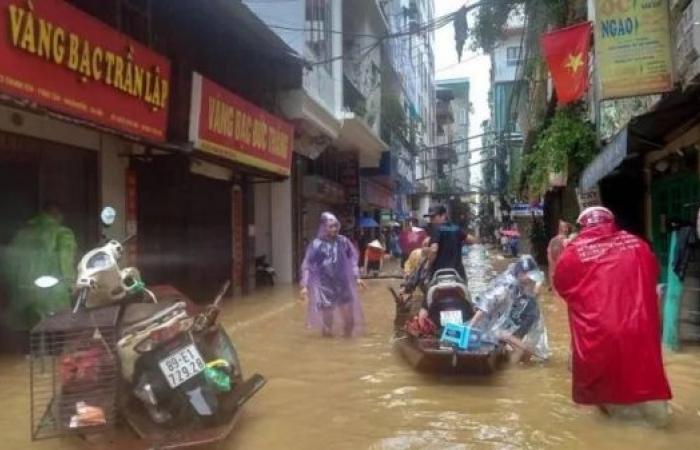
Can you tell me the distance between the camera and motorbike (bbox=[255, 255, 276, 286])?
59.6ft

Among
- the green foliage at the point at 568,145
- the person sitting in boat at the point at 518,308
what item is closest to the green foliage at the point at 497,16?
the green foliage at the point at 568,145

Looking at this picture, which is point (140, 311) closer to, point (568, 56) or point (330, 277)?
point (330, 277)

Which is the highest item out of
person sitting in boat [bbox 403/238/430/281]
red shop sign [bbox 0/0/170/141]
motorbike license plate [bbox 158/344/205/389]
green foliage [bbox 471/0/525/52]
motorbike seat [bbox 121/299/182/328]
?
green foliage [bbox 471/0/525/52]

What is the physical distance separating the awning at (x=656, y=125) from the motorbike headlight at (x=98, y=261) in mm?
6111

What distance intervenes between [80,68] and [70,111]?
513 mm

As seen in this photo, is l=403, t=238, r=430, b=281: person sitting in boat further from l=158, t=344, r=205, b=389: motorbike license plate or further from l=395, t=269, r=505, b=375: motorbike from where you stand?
l=158, t=344, r=205, b=389: motorbike license plate

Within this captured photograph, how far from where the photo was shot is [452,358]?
6566 millimetres

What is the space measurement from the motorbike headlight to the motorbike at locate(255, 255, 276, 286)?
13.2 metres

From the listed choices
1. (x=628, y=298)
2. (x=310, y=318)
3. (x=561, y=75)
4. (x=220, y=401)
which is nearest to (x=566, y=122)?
(x=561, y=75)

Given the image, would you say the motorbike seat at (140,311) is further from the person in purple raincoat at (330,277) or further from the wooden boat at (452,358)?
the person in purple raincoat at (330,277)

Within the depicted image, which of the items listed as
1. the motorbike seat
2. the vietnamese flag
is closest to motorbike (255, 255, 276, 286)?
the vietnamese flag

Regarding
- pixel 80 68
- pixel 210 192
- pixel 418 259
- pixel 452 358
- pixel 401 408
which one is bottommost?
pixel 401 408

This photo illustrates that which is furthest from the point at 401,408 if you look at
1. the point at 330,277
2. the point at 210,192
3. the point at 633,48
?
the point at 210,192

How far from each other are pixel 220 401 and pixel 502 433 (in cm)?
191
